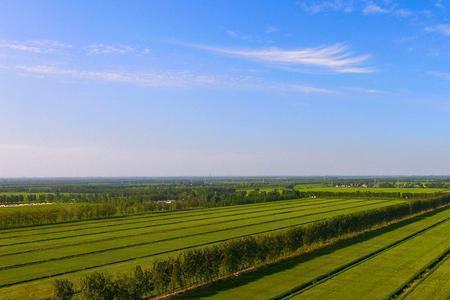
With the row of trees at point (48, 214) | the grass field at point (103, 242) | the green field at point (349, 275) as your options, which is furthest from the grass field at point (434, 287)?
the row of trees at point (48, 214)

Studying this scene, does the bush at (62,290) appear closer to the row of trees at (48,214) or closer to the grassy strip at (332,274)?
the grassy strip at (332,274)

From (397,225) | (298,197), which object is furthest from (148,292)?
(298,197)

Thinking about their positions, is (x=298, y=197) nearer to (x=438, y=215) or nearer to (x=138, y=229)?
(x=438, y=215)

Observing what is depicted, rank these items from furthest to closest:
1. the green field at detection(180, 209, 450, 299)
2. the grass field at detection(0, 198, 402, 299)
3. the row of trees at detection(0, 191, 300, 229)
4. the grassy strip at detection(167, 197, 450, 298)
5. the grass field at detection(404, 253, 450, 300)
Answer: the row of trees at detection(0, 191, 300, 229)
the grassy strip at detection(167, 197, 450, 298)
the grass field at detection(0, 198, 402, 299)
the green field at detection(180, 209, 450, 299)
the grass field at detection(404, 253, 450, 300)

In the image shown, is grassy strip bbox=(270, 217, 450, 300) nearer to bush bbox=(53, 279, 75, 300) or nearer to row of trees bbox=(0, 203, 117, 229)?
bush bbox=(53, 279, 75, 300)

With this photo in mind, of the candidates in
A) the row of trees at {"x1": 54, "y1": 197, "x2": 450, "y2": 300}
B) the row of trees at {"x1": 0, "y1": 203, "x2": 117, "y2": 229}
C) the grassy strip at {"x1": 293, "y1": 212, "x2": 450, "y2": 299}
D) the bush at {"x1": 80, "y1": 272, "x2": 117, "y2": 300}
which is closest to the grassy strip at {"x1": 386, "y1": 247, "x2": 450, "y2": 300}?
the grassy strip at {"x1": 293, "y1": 212, "x2": 450, "y2": 299}

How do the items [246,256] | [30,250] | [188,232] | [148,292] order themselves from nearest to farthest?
[148,292], [246,256], [30,250], [188,232]

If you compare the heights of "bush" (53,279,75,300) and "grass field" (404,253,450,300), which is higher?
"bush" (53,279,75,300)
